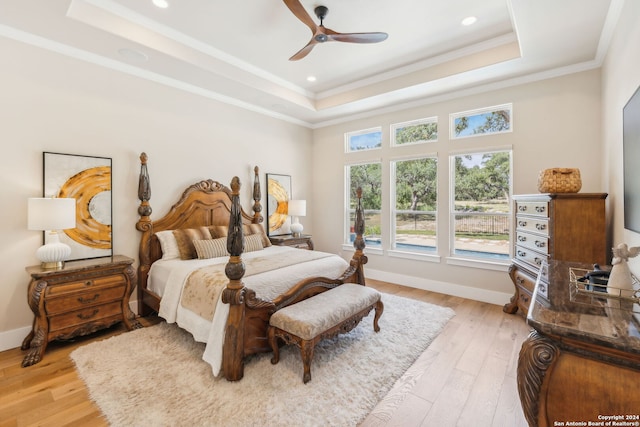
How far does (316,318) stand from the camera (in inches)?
90.2

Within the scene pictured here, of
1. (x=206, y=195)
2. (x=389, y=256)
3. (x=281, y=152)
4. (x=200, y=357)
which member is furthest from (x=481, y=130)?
(x=200, y=357)

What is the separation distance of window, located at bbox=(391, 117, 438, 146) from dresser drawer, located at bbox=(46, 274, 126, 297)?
14.4ft

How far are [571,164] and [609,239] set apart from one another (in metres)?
1.07

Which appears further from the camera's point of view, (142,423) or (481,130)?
(481,130)

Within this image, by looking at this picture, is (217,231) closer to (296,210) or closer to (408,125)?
(296,210)

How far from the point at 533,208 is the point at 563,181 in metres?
0.38

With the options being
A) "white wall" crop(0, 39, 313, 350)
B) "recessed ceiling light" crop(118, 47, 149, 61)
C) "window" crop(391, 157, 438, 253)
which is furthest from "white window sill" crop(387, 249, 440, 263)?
"recessed ceiling light" crop(118, 47, 149, 61)

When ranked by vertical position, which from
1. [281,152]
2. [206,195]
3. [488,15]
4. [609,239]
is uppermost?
[488,15]

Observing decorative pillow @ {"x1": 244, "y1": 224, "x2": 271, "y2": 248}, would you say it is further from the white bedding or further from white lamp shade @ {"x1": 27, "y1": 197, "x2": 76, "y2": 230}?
white lamp shade @ {"x1": 27, "y1": 197, "x2": 76, "y2": 230}

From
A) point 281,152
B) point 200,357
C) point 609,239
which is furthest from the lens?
point 281,152

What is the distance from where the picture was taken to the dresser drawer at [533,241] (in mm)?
2773

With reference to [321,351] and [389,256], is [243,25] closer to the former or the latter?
[321,351]

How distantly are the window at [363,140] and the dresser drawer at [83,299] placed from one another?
168 inches

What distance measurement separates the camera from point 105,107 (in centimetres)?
329
